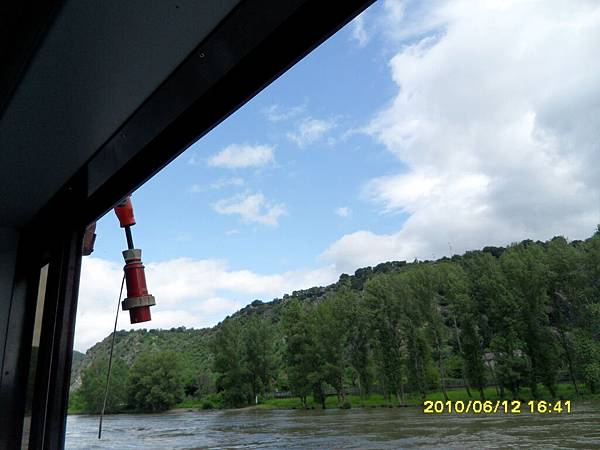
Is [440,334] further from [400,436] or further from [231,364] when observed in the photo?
[400,436]

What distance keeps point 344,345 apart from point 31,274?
27.0 metres

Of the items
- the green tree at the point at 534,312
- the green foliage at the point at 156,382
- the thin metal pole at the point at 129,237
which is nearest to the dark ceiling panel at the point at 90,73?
the thin metal pole at the point at 129,237

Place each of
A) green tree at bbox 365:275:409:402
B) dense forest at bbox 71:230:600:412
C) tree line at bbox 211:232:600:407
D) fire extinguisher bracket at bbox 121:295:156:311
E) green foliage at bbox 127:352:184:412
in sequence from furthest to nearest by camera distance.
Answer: green tree at bbox 365:275:409:402 < tree line at bbox 211:232:600:407 < dense forest at bbox 71:230:600:412 < green foliage at bbox 127:352:184:412 < fire extinguisher bracket at bbox 121:295:156:311

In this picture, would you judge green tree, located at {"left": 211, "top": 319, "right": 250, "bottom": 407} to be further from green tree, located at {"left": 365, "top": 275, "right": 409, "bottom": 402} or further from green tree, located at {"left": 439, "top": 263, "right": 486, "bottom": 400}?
green tree, located at {"left": 439, "top": 263, "right": 486, "bottom": 400}

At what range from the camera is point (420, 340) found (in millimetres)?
25312

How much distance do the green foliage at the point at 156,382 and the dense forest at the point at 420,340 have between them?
0.26 ft

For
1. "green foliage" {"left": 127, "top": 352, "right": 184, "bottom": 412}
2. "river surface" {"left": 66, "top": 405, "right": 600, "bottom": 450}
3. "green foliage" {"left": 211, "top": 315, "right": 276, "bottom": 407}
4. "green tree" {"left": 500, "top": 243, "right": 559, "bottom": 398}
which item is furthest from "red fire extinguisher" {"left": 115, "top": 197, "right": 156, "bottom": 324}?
"green foliage" {"left": 211, "top": 315, "right": 276, "bottom": 407}

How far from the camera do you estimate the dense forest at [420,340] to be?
18.6 m

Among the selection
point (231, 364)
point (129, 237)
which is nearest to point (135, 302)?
point (129, 237)

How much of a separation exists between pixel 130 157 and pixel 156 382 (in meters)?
22.1

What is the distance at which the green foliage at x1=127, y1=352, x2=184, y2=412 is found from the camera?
17.4 meters
